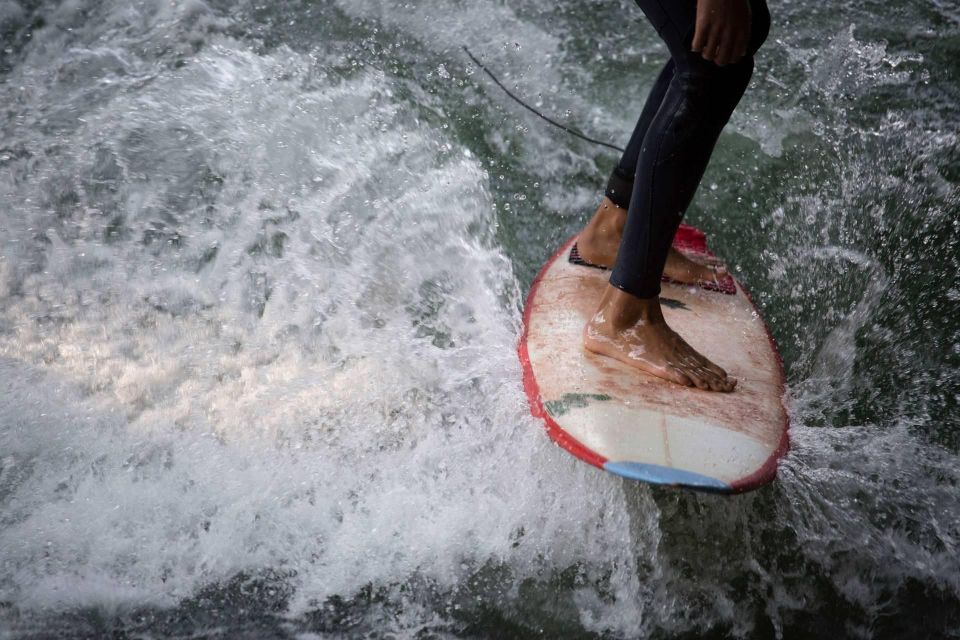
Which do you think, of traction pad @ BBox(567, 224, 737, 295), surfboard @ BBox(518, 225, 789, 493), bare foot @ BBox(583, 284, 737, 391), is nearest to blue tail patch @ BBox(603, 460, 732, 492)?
surfboard @ BBox(518, 225, 789, 493)

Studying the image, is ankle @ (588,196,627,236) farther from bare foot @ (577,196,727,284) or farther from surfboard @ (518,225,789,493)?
surfboard @ (518,225,789,493)

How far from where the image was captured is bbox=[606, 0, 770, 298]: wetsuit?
1429 mm

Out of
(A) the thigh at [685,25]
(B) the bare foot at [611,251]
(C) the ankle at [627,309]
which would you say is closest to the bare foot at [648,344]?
(C) the ankle at [627,309]

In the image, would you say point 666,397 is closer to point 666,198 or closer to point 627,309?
point 627,309

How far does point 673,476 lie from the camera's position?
151cm

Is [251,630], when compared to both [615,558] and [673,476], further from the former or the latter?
[673,476]

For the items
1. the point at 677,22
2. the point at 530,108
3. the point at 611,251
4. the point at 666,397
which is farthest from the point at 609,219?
the point at 530,108

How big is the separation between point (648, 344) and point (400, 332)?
2.51 feet

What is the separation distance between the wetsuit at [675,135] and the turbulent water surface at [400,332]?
567 millimetres

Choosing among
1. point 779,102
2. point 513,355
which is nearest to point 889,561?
point 513,355

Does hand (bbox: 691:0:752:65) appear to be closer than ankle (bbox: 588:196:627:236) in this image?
Yes

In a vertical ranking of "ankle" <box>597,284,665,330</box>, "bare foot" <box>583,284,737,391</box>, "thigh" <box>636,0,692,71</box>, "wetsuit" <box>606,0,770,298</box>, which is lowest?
"bare foot" <box>583,284,737,391</box>

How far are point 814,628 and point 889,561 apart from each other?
271mm

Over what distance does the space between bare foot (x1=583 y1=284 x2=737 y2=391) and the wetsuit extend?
51 mm
